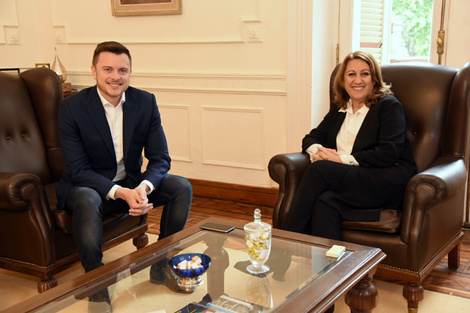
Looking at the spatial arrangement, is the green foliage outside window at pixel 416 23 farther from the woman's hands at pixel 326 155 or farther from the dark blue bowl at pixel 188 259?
the dark blue bowl at pixel 188 259

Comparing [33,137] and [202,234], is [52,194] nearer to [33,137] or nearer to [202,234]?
[33,137]

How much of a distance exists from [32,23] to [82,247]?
304 cm

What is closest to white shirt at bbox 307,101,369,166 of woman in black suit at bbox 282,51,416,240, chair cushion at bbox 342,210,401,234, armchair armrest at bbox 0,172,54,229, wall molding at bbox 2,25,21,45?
woman in black suit at bbox 282,51,416,240

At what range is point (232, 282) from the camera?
1772 mm

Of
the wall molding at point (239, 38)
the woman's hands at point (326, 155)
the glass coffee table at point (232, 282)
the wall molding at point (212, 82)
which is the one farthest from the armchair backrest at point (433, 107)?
the wall molding at point (239, 38)

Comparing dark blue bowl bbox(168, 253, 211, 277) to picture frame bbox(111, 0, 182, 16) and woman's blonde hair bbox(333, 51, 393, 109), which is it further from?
picture frame bbox(111, 0, 182, 16)

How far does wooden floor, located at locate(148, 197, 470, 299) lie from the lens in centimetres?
257

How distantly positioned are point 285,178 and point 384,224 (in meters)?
0.55

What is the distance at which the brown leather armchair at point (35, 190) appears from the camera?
2420 mm

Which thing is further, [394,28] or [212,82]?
[212,82]

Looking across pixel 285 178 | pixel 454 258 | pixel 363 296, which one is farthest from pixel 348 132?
pixel 363 296

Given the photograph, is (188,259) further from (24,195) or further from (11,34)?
(11,34)

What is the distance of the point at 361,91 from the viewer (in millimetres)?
2688

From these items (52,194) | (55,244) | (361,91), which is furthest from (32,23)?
(361,91)
